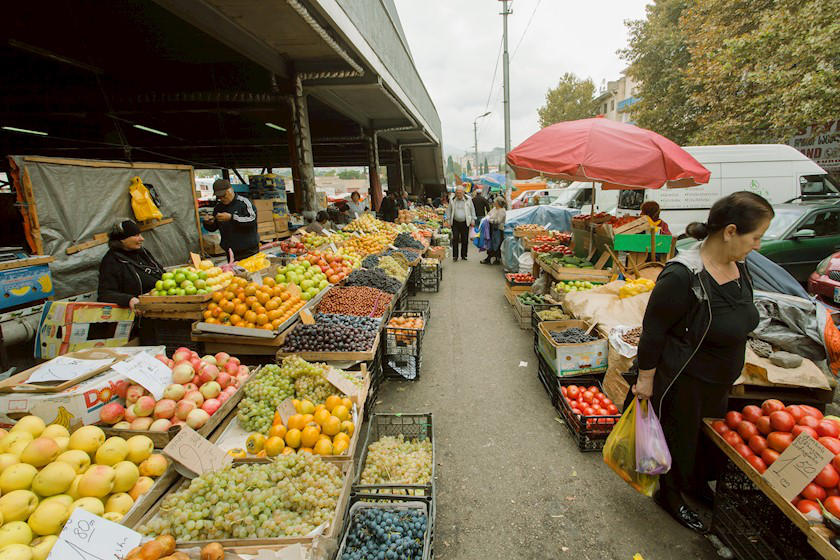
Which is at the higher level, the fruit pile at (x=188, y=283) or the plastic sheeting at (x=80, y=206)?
the plastic sheeting at (x=80, y=206)

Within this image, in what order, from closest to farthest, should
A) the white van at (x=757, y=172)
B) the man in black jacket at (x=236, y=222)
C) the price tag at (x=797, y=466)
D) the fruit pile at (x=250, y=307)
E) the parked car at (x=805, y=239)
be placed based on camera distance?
the price tag at (x=797, y=466) < the fruit pile at (x=250, y=307) < the man in black jacket at (x=236, y=222) < the parked car at (x=805, y=239) < the white van at (x=757, y=172)

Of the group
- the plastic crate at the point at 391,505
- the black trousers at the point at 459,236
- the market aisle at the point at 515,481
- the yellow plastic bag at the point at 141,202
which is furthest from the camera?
the black trousers at the point at 459,236

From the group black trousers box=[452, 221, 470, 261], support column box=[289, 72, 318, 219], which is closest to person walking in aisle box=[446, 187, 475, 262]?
black trousers box=[452, 221, 470, 261]

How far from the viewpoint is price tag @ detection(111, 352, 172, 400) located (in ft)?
8.25

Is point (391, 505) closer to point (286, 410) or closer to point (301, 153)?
point (286, 410)

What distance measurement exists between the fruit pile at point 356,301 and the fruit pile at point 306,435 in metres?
2.13

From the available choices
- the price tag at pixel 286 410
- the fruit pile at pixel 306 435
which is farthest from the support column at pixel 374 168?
the fruit pile at pixel 306 435

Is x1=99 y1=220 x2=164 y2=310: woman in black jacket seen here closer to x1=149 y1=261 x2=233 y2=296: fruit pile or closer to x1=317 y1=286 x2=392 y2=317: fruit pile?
x1=149 y1=261 x2=233 y2=296: fruit pile

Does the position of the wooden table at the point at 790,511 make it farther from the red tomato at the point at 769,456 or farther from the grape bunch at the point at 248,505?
the grape bunch at the point at 248,505

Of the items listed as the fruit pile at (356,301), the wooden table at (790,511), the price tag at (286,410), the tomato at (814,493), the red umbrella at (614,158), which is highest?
the red umbrella at (614,158)

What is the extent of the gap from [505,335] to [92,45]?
9.40 meters

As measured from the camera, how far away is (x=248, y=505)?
188 cm

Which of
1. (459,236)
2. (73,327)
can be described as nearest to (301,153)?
(459,236)

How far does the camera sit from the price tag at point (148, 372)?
8.25 ft
